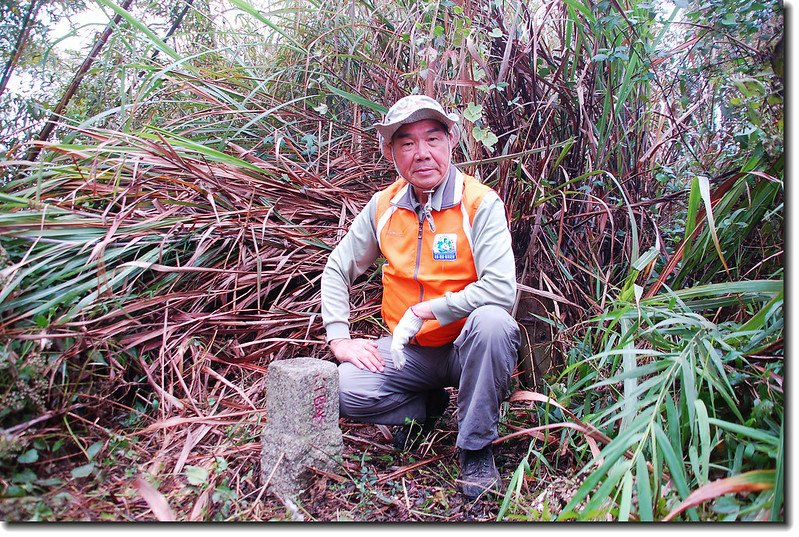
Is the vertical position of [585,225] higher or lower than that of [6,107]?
lower

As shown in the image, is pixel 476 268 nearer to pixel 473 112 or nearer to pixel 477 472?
pixel 477 472

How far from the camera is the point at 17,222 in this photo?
6.88ft

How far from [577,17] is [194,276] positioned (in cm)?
204

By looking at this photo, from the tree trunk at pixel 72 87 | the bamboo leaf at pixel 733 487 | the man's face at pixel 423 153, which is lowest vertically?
the bamboo leaf at pixel 733 487

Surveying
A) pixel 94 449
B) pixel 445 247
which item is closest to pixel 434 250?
pixel 445 247

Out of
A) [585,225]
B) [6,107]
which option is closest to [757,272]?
[585,225]

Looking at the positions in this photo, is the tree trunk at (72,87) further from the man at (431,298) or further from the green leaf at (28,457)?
the man at (431,298)

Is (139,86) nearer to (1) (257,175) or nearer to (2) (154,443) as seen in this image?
(1) (257,175)

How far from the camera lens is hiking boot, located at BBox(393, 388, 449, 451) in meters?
2.17

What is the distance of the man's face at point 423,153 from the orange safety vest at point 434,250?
73 millimetres

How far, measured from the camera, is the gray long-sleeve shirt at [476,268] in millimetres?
1898

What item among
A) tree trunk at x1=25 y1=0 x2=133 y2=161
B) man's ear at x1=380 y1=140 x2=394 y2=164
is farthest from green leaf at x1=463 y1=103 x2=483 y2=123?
tree trunk at x1=25 y1=0 x2=133 y2=161

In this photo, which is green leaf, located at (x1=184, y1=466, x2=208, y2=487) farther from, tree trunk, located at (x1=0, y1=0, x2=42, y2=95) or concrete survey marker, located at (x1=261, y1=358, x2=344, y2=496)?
tree trunk, located at (x1=0, y1=0, x2=42, y2=95)

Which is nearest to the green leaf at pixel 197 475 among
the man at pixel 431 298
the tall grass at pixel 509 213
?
the tall grass at pixel 509 213
